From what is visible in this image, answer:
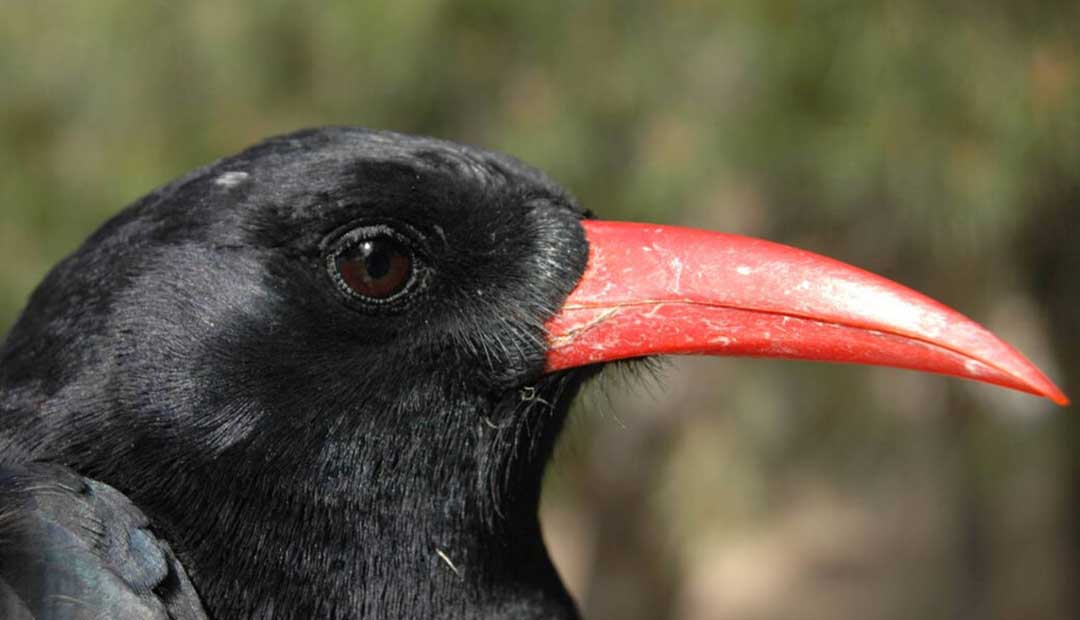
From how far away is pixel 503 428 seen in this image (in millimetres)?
2943

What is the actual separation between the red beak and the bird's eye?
1.20ft

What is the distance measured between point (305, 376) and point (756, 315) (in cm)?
96

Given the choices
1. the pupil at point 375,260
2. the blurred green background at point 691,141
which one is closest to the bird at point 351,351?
the pupil at point 375,260

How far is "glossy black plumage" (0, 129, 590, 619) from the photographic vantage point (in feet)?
8.67

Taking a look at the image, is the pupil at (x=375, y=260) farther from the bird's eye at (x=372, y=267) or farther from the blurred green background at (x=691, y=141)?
the blurred green background at (x=691, y=141)

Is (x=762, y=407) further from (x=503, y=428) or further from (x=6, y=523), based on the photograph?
(x=6, y=523)

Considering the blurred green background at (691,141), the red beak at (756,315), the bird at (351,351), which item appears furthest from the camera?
the blurred green background at (691,141)

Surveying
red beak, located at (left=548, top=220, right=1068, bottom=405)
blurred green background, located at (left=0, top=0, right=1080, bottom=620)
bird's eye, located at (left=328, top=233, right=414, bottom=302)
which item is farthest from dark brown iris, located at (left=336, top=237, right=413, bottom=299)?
blurred green background, located at (left=0, top=0, right=1080, bottom=620)

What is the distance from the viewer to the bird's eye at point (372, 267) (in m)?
2.78

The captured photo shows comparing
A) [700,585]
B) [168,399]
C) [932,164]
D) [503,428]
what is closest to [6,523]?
[168,399]

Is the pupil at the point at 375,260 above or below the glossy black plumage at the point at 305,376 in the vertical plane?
above

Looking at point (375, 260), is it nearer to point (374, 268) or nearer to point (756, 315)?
point (374, 268)

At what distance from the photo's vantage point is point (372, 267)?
2.79 m

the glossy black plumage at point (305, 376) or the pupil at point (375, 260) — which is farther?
the pupil at point (375, 260)
